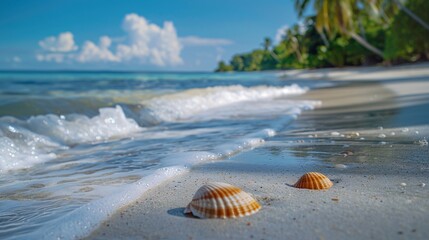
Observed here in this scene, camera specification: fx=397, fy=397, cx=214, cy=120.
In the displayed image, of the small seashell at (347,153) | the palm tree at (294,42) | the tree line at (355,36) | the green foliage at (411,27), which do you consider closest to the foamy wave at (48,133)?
the small seashell at (347,153)

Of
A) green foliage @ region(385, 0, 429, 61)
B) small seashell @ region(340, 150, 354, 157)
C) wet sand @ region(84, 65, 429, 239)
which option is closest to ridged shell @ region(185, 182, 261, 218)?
wet sand @ region(84, 65, 429, 239)

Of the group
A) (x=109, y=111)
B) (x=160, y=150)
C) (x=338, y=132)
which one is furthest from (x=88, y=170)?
(x=109, y=111)

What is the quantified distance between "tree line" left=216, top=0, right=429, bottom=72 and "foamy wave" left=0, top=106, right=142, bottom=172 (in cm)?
2200

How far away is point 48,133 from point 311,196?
485 cm

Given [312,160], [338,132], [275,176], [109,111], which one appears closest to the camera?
[275,176]

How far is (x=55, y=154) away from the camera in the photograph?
5.12 m

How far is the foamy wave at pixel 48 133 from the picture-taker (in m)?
4.77

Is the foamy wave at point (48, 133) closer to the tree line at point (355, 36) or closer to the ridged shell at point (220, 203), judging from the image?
the ridged shell at point (220, 203)

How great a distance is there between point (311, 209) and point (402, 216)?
48 cm

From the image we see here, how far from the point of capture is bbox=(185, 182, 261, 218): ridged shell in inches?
85.6

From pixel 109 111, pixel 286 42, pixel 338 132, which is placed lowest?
pixel 338 132

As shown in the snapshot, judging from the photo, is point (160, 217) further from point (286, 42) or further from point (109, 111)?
point (286, 42)

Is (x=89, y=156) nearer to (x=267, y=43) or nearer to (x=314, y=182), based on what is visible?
(x=314, y=182)

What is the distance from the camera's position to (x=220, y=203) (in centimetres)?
218
